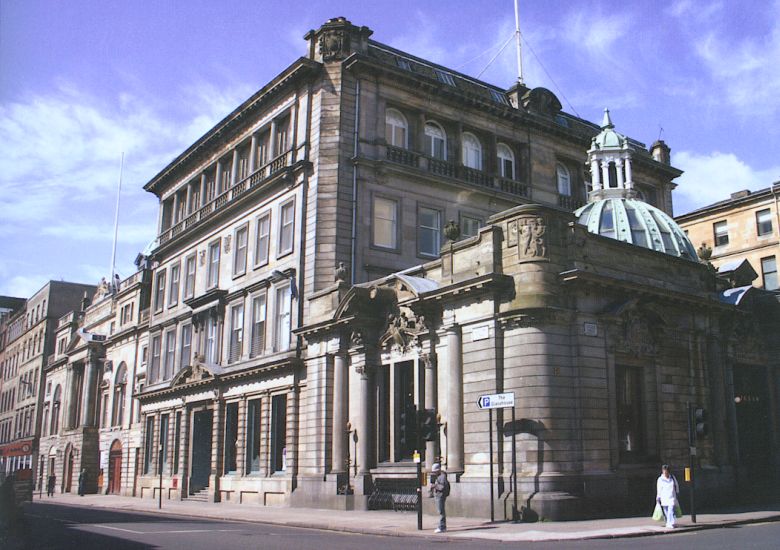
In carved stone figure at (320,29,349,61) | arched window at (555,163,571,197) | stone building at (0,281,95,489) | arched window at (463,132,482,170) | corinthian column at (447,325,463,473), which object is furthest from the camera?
stone building at (0,281,95,489)

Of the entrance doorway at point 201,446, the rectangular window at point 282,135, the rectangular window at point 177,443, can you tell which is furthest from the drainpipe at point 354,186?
the rectangular window at point 177,443

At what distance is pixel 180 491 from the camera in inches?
1646

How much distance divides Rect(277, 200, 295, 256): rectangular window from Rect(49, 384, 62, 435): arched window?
4539 centimetres

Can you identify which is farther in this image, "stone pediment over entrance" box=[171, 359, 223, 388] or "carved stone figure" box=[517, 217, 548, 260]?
"stone pediment over entrance" box=[171, 359, 223, 388]

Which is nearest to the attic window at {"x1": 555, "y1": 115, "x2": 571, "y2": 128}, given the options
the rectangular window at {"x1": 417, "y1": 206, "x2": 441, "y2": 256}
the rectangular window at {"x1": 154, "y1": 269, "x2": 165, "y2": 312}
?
the rectangular window at {"x1": 417, "y1": 206, "x2": 441, "y2": 256}

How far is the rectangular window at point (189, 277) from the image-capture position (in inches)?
1809

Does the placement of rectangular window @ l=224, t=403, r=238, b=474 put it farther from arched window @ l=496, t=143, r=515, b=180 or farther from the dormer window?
the dormer window

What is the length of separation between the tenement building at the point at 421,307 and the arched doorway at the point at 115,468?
8.03 metres

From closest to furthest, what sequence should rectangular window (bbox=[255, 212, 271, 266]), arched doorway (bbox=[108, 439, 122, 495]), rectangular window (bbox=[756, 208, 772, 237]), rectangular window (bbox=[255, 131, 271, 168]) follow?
rectangular window (bbox=[255, 212, 271, 266]), rectangular window (bbox=[255, 131, 271, 168]), rectangular window (bbox=[756, 208, 772, 237]), arched doorway (bbox=[108, 439, 122, 495])

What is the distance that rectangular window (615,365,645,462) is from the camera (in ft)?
83.6

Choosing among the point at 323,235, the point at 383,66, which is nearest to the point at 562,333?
the point at 323,235

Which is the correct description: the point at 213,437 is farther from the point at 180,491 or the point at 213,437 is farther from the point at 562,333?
the point at 562,333

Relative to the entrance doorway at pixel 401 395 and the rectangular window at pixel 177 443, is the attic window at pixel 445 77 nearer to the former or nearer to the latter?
the entrance doorway at pixel 401 395

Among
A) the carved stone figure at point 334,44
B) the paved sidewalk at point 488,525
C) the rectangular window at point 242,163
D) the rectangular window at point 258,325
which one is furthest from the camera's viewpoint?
the rectangular window at point 242,163
